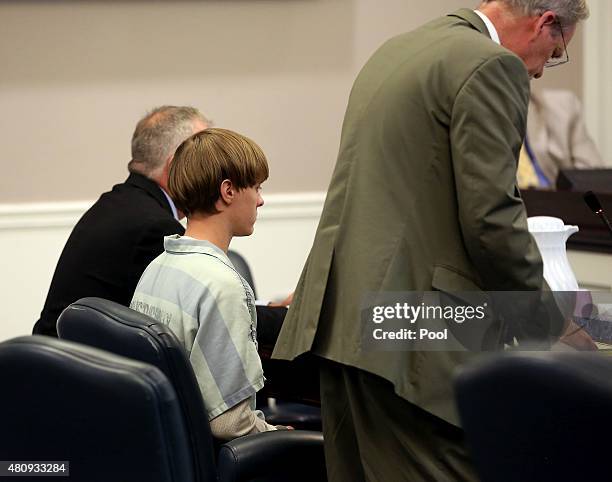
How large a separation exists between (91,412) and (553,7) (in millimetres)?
1148

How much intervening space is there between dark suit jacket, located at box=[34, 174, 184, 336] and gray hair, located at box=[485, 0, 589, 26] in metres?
1.03

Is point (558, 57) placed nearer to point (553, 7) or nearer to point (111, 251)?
point (553, 7)

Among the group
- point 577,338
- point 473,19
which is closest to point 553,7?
point 473,19

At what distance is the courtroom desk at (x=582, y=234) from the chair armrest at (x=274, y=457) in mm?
1374

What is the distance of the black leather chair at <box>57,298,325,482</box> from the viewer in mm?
1789

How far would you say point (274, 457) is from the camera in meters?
2.03

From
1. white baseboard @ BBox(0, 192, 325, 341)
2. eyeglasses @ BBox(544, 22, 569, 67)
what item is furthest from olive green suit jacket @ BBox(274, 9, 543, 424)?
white baseboard @ BBox(0, 192, 325, 341)

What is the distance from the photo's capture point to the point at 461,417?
1075 mm

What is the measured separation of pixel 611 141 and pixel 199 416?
4.00 m

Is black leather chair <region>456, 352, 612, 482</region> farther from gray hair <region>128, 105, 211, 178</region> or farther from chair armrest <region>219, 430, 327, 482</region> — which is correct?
gray hair <region>128, 105, 211, 178</region>

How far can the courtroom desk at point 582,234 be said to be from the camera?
3236 mm

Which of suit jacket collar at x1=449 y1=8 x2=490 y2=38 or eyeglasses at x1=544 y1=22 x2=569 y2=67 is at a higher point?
suit jacket collar at x1=449 y1=8 x2=490 y2=38

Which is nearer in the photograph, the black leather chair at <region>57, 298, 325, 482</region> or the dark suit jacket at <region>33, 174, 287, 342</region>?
the black leather chair at <region>57, 298, 325, 482</region>

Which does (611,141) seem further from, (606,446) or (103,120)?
(606,446)
